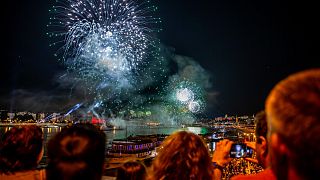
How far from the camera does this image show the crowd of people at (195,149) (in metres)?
1.09

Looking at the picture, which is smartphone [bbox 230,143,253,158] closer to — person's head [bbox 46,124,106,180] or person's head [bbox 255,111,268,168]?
person's head [bbox 255,111,268,168]

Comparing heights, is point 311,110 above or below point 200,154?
above

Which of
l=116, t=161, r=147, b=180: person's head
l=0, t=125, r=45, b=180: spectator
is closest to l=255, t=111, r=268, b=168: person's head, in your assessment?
l=116, t=161, r=147, b=180: person's head

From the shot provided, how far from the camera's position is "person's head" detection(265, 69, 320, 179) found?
107 cm

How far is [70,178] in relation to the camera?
5.63ft

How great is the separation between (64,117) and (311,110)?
198 meters

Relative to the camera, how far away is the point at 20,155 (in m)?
2.67

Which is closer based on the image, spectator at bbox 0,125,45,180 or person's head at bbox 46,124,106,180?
person's head at bbox 46,124,106,180

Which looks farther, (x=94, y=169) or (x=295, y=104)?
(x=94, y=169)

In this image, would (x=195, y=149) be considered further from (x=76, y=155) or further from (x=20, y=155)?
(x=20, y=155)

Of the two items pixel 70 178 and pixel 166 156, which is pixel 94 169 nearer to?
pixel 70 178

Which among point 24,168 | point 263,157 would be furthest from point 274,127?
point 24,168

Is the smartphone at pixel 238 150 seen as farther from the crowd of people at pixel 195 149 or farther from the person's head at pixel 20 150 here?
the person's head at pixel 20 150

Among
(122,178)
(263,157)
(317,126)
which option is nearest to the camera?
(317,126)
